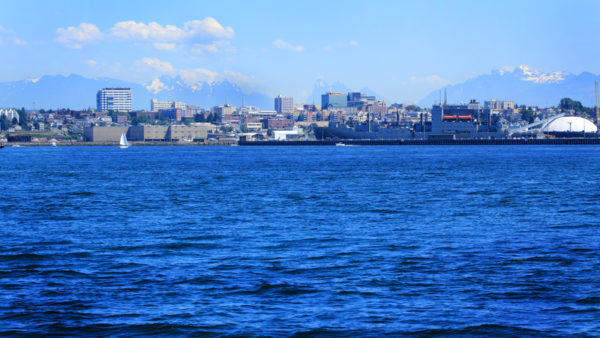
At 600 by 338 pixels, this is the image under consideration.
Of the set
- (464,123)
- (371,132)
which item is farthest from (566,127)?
(371,132)

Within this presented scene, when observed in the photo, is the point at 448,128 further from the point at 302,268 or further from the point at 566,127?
the point at 302,268

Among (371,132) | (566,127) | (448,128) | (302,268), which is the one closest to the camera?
(302,268)

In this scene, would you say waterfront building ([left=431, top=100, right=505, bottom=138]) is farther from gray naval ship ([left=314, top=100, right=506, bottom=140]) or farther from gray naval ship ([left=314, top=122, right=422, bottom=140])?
gray naval ship ([left=314, top=122, right=422, bottom=140])

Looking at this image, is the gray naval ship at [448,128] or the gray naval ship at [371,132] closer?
the gray naval ship at [448,128]

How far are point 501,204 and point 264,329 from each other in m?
20.5

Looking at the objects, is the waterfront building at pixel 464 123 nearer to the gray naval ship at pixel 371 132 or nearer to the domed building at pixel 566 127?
the gray naval ship at pixel 371 132

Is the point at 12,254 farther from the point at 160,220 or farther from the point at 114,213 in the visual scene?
the point at 114,213

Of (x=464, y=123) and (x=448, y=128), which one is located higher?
(x=464, y=123)

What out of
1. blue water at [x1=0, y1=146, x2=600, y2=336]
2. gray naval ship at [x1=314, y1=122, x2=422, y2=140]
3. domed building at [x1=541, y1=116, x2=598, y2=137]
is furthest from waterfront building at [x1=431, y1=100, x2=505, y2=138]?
blue water at [x1=0, y1=146, x2=600, y2=336]

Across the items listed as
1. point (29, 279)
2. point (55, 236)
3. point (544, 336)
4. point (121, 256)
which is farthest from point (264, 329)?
point (55, 236)

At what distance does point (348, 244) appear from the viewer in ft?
62.7

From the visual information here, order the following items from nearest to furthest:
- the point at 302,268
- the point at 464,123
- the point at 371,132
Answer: the point at 302,268 < the point at 464,123 < the point at 371,132

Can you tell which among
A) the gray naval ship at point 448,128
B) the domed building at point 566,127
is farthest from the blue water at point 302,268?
the domed building at point 566,127

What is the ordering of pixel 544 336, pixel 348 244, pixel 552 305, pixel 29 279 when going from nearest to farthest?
pixel 544 336, pixel 552 305, pixel 29 279, pixel 348 244
